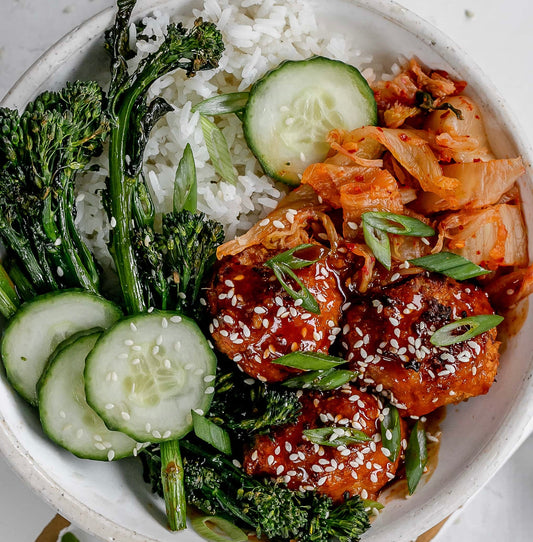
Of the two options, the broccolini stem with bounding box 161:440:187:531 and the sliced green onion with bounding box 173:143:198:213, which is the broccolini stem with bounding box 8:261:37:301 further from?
the broccolini stem with bounding box 161:440:187:531

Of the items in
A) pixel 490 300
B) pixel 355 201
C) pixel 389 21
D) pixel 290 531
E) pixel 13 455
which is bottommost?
pixel 290 531

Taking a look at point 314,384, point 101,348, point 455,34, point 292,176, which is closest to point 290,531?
point 314,384

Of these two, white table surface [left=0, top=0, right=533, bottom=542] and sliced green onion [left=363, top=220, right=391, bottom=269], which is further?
white table surface [left=0, top=0, right=533, bottom=542]

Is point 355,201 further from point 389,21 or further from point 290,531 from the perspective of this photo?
point 290,531

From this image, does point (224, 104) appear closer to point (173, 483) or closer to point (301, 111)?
point (301, 111)

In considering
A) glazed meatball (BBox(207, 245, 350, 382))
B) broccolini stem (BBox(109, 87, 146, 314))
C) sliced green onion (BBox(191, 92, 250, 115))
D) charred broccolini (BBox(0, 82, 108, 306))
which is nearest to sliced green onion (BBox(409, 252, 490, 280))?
glazed meatball (BBox(207, 245, 350, 382))

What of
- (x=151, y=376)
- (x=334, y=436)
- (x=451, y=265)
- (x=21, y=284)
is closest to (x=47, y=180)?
(x=21, y=284)
